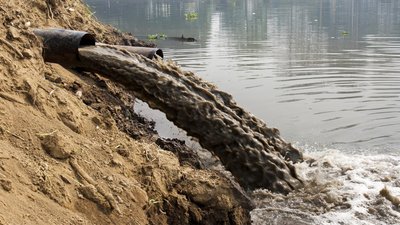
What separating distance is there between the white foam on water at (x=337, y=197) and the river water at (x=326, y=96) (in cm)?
1

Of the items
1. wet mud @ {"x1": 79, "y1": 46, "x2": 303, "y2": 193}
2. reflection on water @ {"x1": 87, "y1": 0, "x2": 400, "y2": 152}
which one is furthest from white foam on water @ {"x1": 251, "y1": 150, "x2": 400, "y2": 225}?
reflection on water @ {"x1": 87, "y1": 0, "x2": 400, "y2": 152}

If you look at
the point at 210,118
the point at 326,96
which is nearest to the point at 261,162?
the point at 210,118

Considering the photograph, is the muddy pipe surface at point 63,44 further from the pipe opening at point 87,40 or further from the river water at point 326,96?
the river water at point 326,96

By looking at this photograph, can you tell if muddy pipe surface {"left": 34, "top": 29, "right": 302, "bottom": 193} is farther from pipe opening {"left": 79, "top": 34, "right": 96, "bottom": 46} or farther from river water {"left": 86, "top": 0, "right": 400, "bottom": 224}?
river water {"left": 86, "top": 0, "right": 400, "bottom": 224}

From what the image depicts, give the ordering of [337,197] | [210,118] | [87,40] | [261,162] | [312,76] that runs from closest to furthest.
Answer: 1. [337,197]
2. [261,162]
3. [210,118]
4. [87,40]
5. [312,76]

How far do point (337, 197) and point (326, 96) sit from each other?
19.5ft

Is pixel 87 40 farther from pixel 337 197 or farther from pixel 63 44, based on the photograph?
pixel 337 197

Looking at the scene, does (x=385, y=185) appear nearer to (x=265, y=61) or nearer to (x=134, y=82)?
(x=134, y=82)

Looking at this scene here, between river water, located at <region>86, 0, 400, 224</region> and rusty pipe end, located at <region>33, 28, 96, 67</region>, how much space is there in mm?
2429

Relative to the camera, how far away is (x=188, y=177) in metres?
5.46

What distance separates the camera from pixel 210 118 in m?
6.80

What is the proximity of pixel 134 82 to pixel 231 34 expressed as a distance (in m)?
19.6

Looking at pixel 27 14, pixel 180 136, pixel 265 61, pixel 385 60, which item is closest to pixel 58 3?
pixel 27 14

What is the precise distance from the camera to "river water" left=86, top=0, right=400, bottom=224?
261 inches
